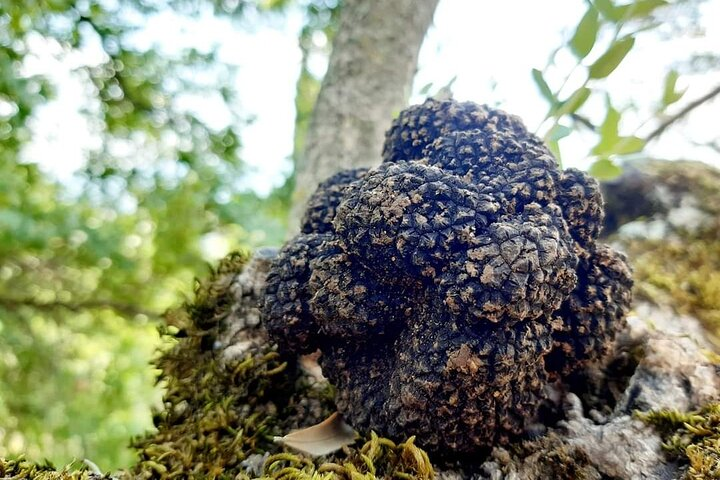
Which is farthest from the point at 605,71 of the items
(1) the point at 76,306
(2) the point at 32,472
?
(1) the point at 76,306

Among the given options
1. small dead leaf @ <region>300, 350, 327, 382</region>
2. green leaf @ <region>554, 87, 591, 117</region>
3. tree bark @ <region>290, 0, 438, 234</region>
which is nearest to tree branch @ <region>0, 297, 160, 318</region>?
tree bark @ <region>290, 0, 438, 234</region>

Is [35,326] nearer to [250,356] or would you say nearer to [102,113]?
[102,113]

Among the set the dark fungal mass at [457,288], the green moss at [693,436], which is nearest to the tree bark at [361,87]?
the dark fungal mass at [457,288]

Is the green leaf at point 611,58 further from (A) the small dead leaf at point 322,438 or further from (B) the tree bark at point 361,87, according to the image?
(A) the small dead leaf at point 322,438

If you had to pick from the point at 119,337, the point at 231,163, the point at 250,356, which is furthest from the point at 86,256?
the point at 250,356

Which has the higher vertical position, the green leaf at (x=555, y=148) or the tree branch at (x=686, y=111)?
the tree branch at (x=686, y=111)

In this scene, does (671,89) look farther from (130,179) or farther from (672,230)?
(130,179)
